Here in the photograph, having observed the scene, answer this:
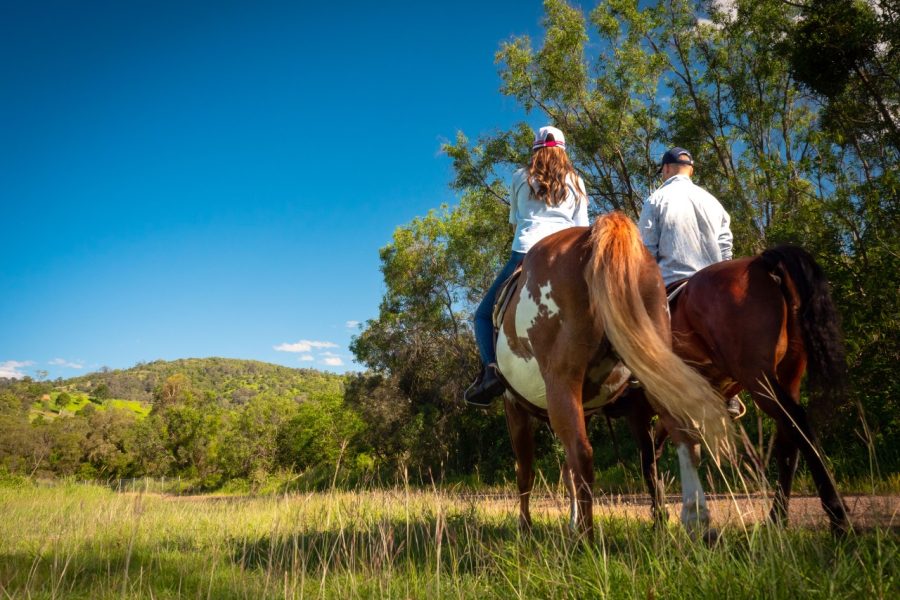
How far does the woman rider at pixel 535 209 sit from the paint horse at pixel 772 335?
1.06 meters

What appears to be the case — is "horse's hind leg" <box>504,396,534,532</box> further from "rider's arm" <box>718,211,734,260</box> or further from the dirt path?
"rider's arm" <box>718,211,734,260</box>

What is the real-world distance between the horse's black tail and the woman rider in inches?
58.7

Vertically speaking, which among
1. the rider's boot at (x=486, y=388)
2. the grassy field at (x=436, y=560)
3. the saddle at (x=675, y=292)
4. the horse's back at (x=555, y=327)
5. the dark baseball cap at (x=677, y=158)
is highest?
the dark baseball cap at (x=677, y=158)

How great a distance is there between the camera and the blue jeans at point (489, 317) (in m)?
3.97

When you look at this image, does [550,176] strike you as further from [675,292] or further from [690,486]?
[690,486]

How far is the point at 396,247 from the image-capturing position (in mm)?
28469

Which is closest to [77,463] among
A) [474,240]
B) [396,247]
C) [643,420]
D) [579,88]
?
[396,247]

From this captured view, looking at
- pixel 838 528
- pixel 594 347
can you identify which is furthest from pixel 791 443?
pixel 594 347

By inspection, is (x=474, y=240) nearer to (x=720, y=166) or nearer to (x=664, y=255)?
(x=720, y=166)

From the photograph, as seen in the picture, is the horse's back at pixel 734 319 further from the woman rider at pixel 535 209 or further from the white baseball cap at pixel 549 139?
the white baseball cap at pixel 549 139

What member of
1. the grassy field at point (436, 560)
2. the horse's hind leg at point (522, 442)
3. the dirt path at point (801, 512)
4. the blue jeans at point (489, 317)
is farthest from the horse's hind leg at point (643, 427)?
the blue jeans at point (489, 317)

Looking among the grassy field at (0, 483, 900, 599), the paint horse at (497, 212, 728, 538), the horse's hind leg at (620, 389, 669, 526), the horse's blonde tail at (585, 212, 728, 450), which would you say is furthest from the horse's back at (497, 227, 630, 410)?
the horse's hind leg at (620, 389, 669, 526)

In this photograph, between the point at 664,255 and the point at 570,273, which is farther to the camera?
the point at 664,255

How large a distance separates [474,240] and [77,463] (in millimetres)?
48665
